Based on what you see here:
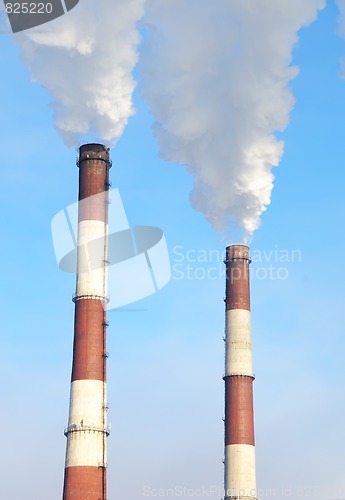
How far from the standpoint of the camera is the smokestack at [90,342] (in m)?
41.2

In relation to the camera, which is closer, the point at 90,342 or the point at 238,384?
the point at 90,342

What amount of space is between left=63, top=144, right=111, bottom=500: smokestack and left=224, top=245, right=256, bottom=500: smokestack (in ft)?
28.4

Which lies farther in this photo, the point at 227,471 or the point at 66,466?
the point at 227,471

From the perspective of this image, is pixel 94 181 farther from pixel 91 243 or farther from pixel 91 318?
pixel 91 318

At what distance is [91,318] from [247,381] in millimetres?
10677

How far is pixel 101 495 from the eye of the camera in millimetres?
41094

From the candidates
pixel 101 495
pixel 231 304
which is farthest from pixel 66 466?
pixel 231 304

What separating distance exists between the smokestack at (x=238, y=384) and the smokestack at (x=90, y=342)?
8.66 meters

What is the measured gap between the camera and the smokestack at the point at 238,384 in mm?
47500

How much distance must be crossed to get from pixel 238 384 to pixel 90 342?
396 inches

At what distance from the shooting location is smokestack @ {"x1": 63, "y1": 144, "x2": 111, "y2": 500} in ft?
135

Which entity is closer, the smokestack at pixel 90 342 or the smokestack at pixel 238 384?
the smokestack at pixel 90 342

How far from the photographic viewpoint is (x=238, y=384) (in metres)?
48.9

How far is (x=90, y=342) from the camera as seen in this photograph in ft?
140
